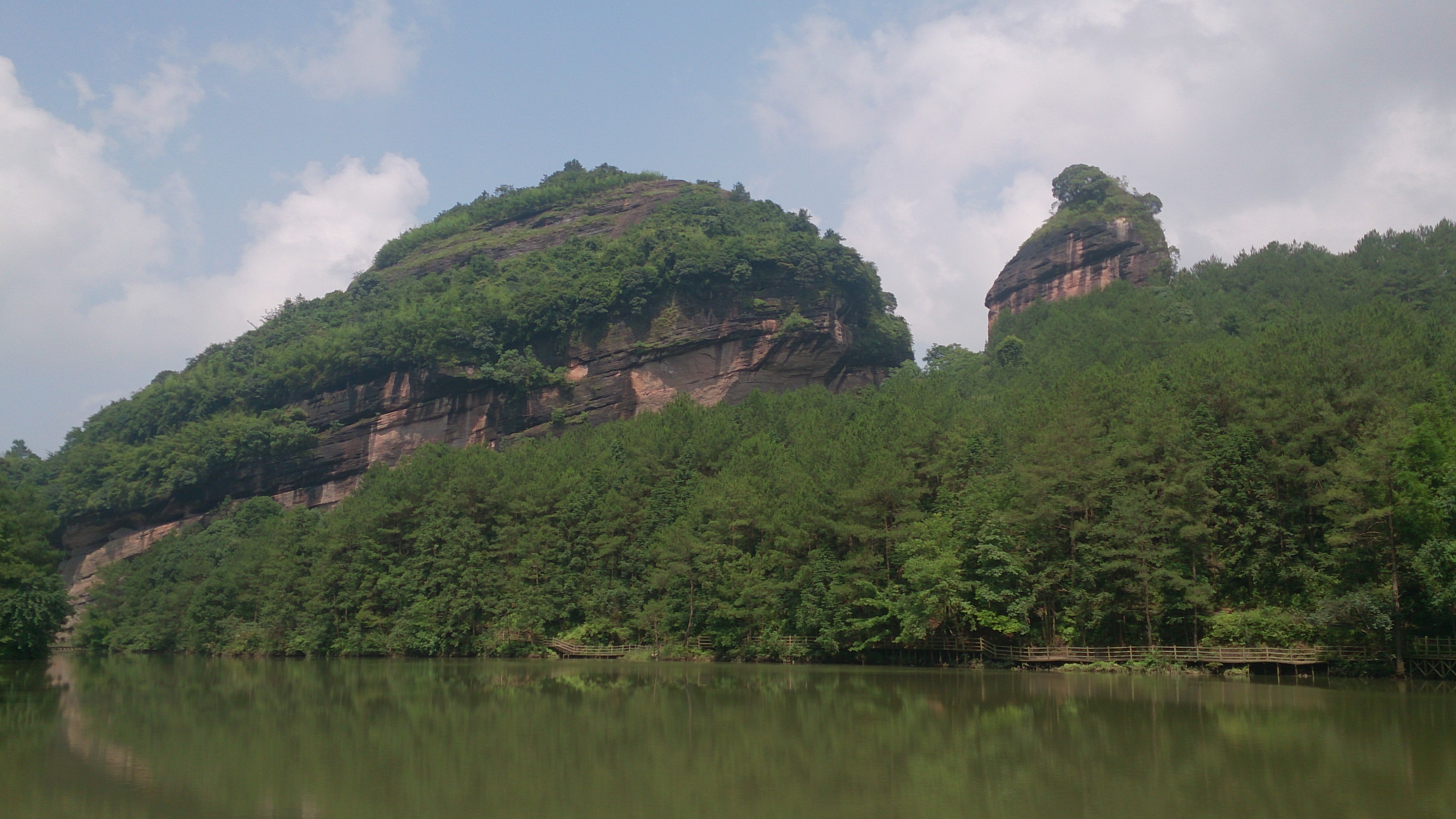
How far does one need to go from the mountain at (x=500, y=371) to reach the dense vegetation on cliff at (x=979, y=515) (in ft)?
60.1

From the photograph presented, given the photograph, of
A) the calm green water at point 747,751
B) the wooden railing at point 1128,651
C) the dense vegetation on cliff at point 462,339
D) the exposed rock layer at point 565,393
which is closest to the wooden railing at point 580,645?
the wooden railing at point 1128,651

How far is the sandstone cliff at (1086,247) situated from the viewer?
106m

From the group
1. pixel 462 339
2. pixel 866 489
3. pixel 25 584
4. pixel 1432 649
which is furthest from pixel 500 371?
pixel 1432 649

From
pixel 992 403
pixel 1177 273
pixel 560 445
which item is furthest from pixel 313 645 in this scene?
pixel 1177 273

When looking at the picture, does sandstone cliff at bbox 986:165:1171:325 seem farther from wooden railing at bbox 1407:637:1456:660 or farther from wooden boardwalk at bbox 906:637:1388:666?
wooden railing at bbox 1407:637:1456:660

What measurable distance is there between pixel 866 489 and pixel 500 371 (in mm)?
59113

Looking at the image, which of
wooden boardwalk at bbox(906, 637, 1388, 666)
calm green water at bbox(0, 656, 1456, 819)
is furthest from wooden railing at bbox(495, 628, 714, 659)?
calm green water at bbox(0, 656, 1456, 819)

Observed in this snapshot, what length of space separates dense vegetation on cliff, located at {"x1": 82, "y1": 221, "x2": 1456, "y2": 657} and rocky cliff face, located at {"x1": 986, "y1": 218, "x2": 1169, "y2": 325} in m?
23.0

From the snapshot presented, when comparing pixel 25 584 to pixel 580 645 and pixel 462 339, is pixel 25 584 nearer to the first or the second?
pixel 580 645

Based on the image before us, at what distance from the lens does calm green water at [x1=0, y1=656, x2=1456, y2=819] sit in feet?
50.3

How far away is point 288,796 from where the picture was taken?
1611cm

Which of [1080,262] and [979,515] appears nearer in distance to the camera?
[979,515]

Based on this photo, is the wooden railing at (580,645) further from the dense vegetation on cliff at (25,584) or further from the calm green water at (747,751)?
the dense vegetation on cliff at (25,584)

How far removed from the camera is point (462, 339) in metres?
100
